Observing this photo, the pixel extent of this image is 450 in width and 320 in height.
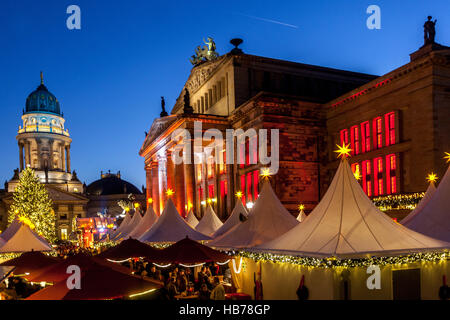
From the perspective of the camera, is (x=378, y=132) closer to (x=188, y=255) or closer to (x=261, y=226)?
(x=261, y=226)

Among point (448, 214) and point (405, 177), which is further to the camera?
point (405, 177)

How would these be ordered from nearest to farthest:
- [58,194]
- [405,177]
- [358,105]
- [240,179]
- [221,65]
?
[405,177], [358,105], [240,179], [221,65], [58,194]

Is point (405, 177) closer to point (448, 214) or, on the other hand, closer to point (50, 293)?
point (448, 214)

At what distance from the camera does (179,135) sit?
39.8 m

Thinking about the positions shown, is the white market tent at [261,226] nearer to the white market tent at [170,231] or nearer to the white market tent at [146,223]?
the white market tent at [170,231]

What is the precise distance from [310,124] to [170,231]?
1710cm

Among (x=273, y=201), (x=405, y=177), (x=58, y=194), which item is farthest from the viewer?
(x=58, y=194)

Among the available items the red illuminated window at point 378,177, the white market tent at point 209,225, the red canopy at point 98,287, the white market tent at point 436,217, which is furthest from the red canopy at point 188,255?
the red illuminated window at point 378,177

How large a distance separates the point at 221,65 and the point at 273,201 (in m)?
25.0

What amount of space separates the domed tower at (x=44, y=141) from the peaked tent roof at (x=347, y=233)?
3892 inches

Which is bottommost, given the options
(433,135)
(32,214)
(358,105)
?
(32,214)

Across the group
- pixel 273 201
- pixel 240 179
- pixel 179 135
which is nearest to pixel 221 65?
pixel 179 135

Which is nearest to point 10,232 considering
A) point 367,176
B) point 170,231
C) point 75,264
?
point 170,231

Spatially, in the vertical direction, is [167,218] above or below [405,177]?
below
